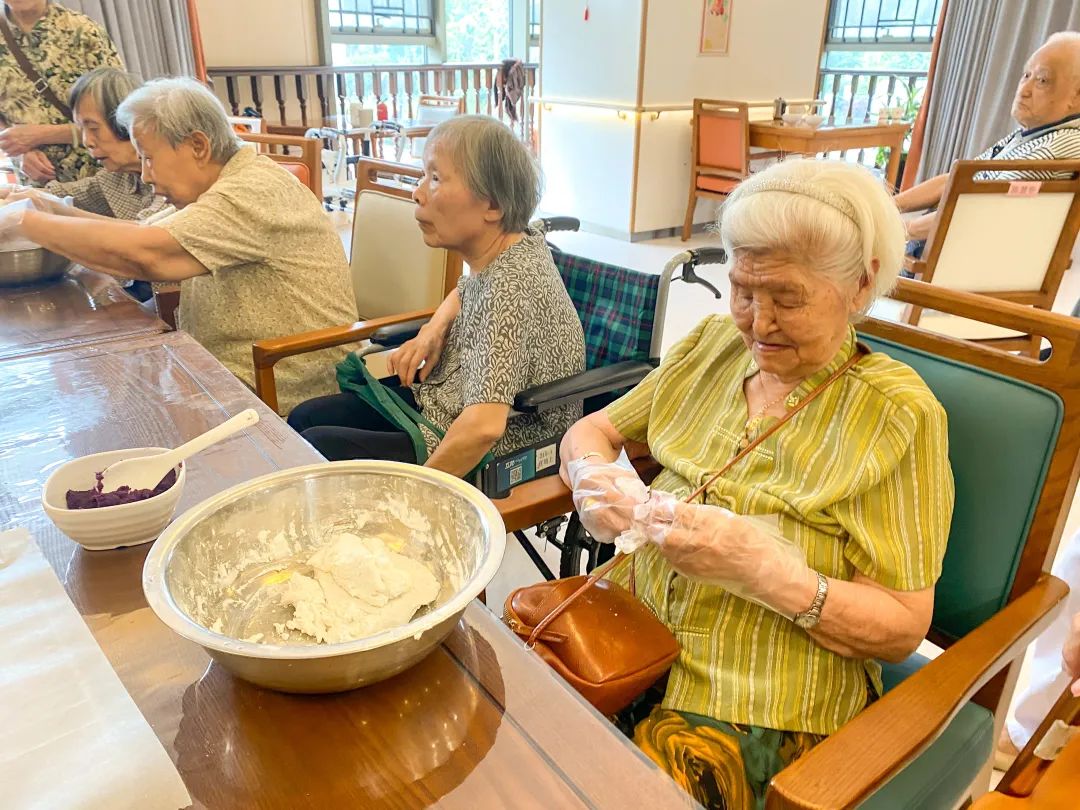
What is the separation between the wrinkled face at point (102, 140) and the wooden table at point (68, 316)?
427 millimetres

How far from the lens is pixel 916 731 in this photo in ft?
2.54

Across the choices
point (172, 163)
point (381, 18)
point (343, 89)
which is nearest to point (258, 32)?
point (343, 89)

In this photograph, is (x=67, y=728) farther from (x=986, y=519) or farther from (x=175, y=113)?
(x=175, y=113)

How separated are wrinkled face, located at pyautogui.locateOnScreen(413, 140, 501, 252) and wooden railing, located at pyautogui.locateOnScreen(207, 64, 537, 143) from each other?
4.85 metres

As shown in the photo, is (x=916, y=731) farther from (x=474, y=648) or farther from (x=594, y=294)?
(x=594, y=294)

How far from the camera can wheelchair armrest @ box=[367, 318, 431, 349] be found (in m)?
1.95

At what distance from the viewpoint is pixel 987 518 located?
1.04 m

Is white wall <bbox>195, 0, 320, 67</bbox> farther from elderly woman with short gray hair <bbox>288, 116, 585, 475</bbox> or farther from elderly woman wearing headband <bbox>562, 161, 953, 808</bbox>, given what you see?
elderly woman wearing headband <bbox>562, 161, 953, 808</bbox>

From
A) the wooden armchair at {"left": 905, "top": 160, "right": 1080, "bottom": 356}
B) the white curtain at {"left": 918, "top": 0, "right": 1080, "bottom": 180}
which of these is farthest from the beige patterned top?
the white curtain at {"left": 918, "top": 0, "right": 1080, "bottom": 180}

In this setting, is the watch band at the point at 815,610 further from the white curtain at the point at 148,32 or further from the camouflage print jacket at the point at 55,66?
the white curtain at the point at 148,32

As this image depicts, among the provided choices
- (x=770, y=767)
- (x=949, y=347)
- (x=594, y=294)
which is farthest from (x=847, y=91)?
(x=770, y=767)

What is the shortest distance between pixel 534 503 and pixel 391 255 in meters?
1.19

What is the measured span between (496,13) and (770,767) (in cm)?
827

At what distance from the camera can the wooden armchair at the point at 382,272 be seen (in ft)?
6.07
